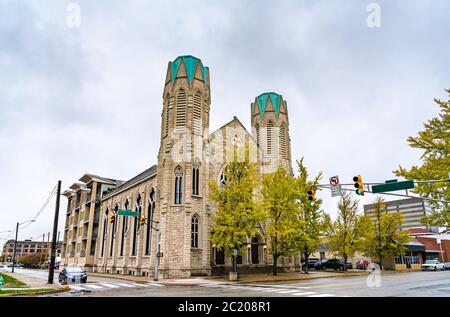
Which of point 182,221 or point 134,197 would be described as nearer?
point 182,221

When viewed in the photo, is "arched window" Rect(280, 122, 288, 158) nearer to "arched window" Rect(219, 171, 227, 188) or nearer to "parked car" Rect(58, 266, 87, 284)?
"arched window" Rect(219, 171, 227, 188)

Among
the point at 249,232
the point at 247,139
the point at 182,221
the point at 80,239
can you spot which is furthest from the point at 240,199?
the point at 80,239

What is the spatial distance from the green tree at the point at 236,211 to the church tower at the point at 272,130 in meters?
11.5

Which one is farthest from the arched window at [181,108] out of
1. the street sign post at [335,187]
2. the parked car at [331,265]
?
the parked car at [331,265]

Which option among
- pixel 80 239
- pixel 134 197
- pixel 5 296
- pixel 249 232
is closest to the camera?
pixel 5 296

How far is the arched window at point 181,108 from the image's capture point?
34.8 m

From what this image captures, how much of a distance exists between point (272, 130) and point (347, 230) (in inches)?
621

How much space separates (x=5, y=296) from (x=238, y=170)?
20.5 meters

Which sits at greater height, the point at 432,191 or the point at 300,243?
the point at 432,191

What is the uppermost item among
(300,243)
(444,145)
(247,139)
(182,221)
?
(247,139)

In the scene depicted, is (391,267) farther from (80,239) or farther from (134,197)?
(80,239)
